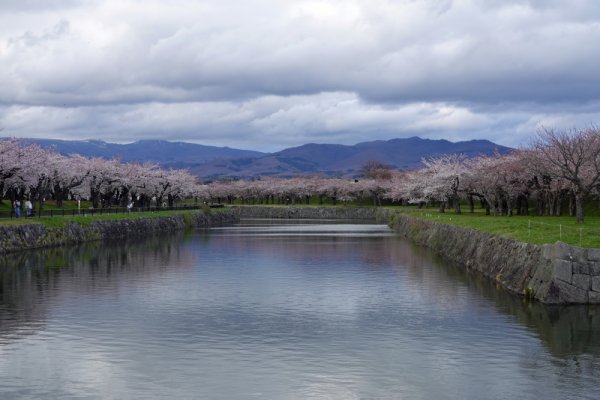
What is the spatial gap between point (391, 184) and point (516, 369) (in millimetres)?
148838

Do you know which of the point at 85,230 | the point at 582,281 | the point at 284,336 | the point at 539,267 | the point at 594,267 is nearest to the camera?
the point at 284,336

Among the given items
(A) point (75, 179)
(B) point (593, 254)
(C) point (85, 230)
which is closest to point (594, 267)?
(B) point (593, 254)

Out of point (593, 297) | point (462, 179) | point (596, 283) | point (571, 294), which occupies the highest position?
point (462, 179)

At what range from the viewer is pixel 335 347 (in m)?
24.9

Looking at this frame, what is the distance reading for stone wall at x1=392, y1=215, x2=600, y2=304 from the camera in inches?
1232

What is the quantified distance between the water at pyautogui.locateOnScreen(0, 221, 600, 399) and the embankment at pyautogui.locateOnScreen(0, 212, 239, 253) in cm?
1249

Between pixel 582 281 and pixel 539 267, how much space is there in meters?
2.47

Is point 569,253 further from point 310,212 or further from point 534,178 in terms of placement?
point 310,212

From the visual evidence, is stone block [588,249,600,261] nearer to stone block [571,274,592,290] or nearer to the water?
stone block [571,274,592,290]

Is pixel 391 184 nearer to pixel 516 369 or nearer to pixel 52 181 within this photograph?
pixel 52 181

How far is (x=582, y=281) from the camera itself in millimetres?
31906

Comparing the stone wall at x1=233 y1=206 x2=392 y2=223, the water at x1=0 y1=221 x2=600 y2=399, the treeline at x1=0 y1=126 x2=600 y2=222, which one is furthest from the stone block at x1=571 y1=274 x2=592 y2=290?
the stone wall at x1=233 y1=206 x2=392 y2=223

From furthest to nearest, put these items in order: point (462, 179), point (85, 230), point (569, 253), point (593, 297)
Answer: point (462, 179)
point (85, 230)
point (593, 297)
point (569, 253)

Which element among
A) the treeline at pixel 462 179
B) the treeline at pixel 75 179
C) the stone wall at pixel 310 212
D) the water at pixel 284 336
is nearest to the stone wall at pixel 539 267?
the water at pixel 284 336
